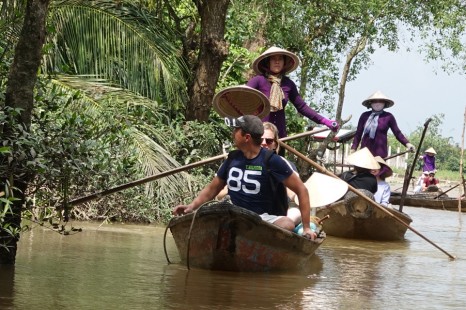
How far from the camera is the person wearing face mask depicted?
548 inches

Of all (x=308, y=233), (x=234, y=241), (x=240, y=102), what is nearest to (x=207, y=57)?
(x=240, y=102)

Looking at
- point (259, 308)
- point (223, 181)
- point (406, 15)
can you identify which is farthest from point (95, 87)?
point (406, 15)

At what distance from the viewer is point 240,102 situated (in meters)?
10.2

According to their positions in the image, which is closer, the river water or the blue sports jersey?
the river water

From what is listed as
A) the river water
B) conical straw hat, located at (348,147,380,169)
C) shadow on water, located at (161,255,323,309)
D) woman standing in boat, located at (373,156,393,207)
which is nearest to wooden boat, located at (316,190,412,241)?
woman standing in boat, located at (373,156,393,207)

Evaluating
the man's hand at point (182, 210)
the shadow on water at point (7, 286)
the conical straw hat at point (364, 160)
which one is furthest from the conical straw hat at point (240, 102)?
the shadow on water at point (7, 286)

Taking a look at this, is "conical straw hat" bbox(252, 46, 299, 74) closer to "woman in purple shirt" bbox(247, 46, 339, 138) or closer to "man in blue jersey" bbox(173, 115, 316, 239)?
"woman in purple shirt" bbox(247, 46, 339, 138)

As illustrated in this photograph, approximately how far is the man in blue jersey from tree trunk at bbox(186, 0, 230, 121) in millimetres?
5938

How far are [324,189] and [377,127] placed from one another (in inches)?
163

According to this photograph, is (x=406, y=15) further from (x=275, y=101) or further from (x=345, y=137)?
(x=275, y=101)

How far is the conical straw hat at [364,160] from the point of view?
1279 centimetres

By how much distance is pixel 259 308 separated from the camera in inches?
271

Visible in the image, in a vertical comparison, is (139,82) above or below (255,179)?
above

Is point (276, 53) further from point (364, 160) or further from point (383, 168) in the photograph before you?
point (383, 168)
